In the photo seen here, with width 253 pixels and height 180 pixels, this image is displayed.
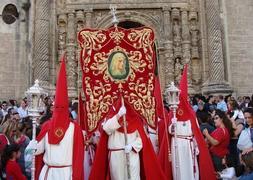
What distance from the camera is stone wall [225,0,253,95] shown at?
56.2ft

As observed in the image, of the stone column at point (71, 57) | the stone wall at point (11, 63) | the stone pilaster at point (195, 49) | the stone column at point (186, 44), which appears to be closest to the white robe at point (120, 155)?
the stone column at point (71, 57)

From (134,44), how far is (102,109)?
1355 millimetres

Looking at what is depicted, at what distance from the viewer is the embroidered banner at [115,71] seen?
22.4ft

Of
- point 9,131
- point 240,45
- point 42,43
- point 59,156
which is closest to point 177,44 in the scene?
point 240,45

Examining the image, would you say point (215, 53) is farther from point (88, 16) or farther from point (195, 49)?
point (88, 16)

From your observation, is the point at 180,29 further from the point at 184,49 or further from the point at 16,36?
the point at 16,36

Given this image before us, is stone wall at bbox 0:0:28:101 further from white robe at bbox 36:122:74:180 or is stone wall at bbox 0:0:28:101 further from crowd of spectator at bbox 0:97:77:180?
white robe at bbox 36:122:74:180

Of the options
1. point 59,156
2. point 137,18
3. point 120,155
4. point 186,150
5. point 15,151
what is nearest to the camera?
point 59,156

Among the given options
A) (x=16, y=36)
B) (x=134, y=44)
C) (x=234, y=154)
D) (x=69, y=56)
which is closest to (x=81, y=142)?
(x=134, y=44)

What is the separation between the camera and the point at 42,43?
16.3 meters

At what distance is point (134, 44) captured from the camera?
707 centimetres

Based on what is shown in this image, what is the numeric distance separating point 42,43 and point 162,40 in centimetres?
521

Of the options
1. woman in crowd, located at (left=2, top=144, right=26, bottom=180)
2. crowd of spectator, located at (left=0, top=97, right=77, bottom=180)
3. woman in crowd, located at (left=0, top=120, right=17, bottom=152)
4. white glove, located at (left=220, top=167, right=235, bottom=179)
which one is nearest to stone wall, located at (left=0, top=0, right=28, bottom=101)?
crowd of spectator, located at (left=0, top=97, right=77, bottom=180)

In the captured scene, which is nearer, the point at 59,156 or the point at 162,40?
the point at 59,156
